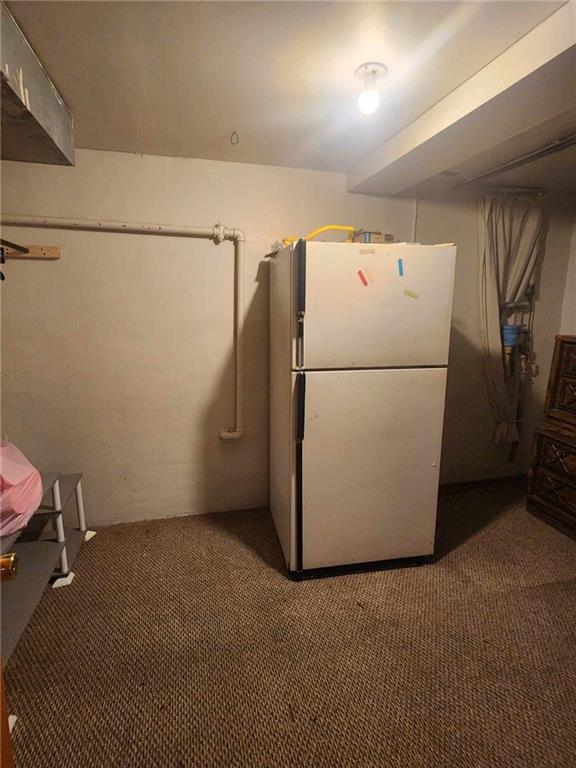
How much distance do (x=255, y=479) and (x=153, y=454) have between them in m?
0.70

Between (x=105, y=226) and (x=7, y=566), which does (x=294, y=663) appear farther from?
(x=105, y=226)

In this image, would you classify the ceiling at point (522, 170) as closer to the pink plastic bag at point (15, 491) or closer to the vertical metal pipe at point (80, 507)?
the pink plastic bag at point (15, 491)

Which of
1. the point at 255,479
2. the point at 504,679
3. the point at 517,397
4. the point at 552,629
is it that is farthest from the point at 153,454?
the point at 517,397

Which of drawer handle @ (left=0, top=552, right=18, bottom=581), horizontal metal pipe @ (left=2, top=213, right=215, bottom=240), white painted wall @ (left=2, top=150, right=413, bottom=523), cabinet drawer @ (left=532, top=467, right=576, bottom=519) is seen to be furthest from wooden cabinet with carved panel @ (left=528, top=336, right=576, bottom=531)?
drawer handle @ (left=0, top=552, right=18, bottom=581)

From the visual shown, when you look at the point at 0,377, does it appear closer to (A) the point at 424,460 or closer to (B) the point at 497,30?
(A) the point at 424,460

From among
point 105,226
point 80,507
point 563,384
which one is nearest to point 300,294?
point 105,226

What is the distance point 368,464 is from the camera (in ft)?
6.19

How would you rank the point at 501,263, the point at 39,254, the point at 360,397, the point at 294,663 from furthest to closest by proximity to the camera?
the point at 501,263 → the point at 39,254 → the point at 360,397 → the point at 294,663

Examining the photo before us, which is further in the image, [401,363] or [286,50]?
[401,363]

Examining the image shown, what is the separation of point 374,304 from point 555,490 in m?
1.81

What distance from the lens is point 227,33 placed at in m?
1.17

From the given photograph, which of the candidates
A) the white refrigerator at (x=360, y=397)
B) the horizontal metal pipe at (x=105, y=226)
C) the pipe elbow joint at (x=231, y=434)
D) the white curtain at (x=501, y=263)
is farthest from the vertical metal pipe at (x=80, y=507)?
the white curtain at (x=501, y=263)

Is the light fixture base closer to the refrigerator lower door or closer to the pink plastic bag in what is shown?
the refrigerator lower door

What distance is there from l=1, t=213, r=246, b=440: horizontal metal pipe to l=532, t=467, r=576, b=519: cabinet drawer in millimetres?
2020
